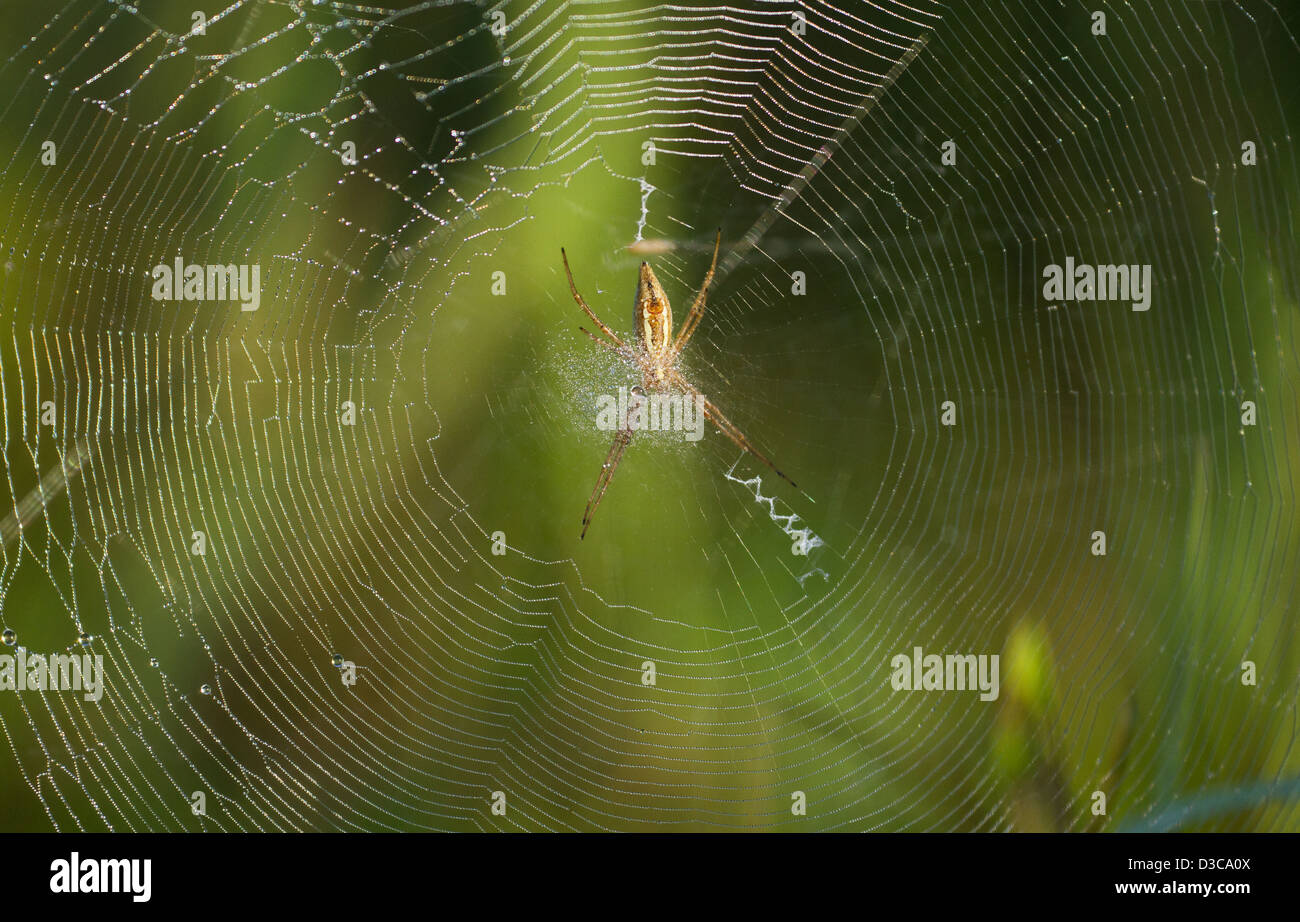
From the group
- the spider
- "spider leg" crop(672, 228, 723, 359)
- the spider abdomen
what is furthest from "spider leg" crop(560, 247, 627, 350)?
"spider leg" crop(672, 228, 723, 359)

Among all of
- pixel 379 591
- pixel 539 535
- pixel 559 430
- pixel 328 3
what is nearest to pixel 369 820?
pixel 379 591

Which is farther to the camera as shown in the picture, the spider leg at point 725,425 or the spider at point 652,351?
the spider leg at point 725,425

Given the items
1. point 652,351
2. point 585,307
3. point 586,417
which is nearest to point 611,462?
point 586,417

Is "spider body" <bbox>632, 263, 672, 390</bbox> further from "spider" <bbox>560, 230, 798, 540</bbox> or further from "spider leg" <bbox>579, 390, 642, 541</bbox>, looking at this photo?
"spider leg" <bbox>579, 390, 642, 541</bbox>

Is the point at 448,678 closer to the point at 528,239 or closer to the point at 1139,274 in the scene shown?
the point at 528,239

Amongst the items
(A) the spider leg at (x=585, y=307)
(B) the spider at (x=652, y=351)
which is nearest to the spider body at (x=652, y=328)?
(B) the spider at (x=652, y=351)

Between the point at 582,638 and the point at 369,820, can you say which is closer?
the point at 369,820

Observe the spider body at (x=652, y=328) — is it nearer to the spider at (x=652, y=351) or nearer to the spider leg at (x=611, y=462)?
the spider at (x=652, y=351)
